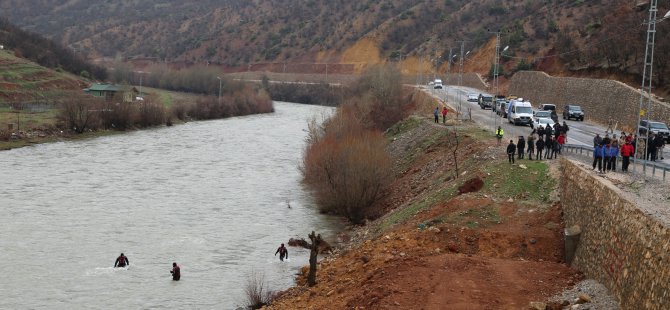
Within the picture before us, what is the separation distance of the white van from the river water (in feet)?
49.9

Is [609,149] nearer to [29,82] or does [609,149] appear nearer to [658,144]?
[658,144]

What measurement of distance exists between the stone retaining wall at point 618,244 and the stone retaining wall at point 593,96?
25756 millimetres

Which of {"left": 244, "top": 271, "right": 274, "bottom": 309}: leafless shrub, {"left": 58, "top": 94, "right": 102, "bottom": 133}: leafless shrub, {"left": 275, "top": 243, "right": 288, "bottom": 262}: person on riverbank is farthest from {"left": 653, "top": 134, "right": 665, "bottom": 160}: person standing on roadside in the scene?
{"left": 58, "top": 94, "right": 102, "bottom": 133}: leafless shrub

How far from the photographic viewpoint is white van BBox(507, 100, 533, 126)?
52.7 m

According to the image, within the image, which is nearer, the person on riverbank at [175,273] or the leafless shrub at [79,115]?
the person on riverbank at [175,273]

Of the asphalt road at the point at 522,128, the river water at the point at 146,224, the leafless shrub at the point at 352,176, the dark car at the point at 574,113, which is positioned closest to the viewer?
the river water at the point at 146,224

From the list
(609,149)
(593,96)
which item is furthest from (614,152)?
(593,96)

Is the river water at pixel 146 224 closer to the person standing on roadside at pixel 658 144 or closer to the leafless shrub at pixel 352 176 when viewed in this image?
the leafless shrub at pixel 352 176

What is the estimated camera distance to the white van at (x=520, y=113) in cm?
5272

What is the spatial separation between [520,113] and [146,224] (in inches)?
1056

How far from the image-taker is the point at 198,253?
112 ft

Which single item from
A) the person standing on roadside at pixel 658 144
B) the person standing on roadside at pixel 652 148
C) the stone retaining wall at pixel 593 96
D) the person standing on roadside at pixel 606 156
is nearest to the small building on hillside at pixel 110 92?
the stone retaining wall at pixel 593 96

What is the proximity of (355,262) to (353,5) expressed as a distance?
17132cm

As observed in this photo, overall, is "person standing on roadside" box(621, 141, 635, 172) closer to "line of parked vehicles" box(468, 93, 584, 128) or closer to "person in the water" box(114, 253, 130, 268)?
"line of parked vehicles" box(468, 93, 584, 128)
